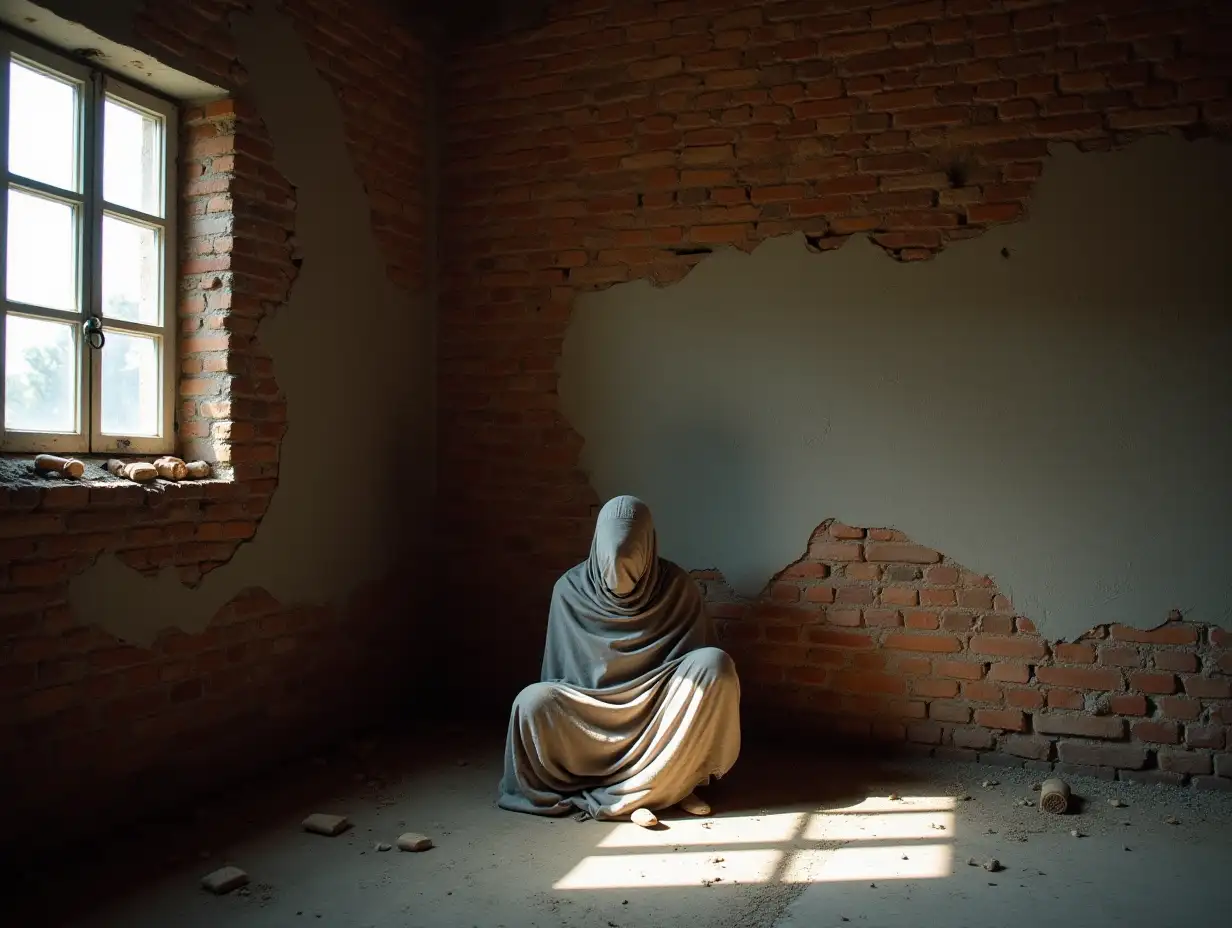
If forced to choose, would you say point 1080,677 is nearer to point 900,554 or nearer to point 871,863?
A: point 900,554

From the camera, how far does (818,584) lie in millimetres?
4145

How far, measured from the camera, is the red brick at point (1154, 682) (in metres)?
3.64

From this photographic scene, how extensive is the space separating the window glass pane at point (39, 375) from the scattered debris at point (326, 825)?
5.02 ft

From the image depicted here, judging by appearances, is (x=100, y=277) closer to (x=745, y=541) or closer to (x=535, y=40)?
(x=535, y=40)

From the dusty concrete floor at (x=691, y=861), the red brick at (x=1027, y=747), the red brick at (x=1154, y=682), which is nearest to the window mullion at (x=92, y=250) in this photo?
the dusty concrete floor at (x=691, y=861)

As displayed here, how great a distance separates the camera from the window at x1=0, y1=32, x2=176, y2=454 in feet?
10.1

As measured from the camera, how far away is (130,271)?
3504mm

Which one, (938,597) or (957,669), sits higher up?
(938,597)

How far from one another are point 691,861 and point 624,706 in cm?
62

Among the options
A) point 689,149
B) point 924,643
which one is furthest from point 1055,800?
point 689,149

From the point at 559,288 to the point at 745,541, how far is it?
58.4 inches

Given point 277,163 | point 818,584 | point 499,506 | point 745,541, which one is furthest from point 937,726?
point 277,163

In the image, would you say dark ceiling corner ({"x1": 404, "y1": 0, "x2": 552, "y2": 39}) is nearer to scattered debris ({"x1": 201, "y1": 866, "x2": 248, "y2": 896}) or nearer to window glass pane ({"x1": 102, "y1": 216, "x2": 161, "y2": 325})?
window glass pane ({"x1": 102, "y1": 216, "x2": 161, "y2": 325})

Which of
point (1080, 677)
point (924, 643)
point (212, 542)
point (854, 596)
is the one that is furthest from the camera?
point (854, 596)
